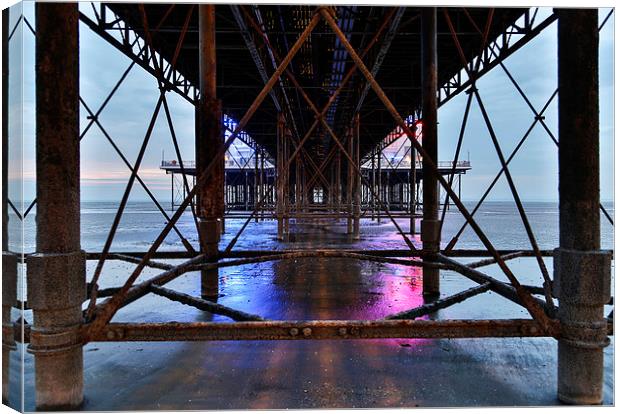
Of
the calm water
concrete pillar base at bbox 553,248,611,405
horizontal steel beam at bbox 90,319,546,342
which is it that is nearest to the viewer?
concrete pillar base at bbox 553,248,611,405

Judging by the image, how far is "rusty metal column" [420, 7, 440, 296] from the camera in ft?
19.7

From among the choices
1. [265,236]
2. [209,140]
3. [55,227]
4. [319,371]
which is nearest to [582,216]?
[319,371]

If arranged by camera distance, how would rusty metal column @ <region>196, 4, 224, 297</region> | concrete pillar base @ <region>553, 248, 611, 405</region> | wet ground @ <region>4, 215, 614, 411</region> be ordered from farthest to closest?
1. rusty metal column @ <region>196, 4, 224, 297</region>
2. wet ground @ <region>4, 215, 614, 411</region>
3. concrete pillar base @ <region>553, 248, 611, 405</region>

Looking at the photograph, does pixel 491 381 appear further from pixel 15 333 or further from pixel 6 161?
pixel 6 161

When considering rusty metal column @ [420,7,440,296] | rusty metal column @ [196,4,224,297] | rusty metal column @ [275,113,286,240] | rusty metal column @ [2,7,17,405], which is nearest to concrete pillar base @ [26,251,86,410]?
rusty metal column @ [2,7,17,405]

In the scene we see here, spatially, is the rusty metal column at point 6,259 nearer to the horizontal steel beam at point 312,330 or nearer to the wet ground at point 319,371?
the wet ground at point 319,371

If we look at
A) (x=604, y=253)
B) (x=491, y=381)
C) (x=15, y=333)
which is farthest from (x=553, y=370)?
(x=15, y=333)

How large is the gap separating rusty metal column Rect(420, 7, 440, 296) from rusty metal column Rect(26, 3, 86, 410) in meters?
4.72

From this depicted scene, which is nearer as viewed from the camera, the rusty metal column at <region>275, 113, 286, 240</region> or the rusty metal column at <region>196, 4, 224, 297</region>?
the rusty metal column at <region>196, 4, 224, 297</region>

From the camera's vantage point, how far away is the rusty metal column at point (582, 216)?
2.79m

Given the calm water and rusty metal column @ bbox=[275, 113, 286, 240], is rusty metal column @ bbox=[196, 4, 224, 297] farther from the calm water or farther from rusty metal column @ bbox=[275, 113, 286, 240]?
rusty metal column @ bbox=[275, 113, 286, 240]

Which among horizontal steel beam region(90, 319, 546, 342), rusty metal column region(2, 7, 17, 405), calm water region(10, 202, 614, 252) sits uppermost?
rusty metal column region(2, 7, 17, 405)

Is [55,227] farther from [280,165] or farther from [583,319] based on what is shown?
[280,165]

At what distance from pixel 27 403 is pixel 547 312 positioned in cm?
412
